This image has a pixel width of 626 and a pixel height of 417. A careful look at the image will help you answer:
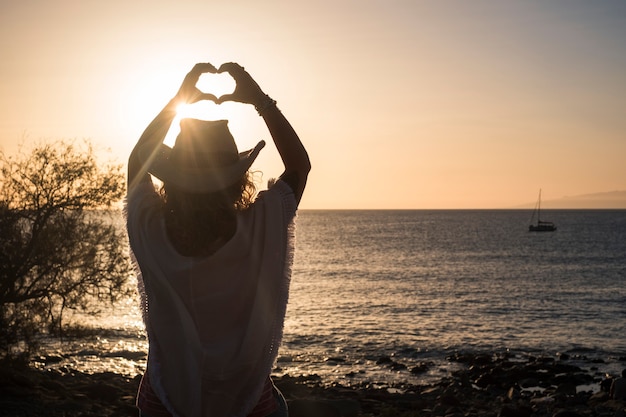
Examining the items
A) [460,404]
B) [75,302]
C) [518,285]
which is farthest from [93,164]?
[518,285]

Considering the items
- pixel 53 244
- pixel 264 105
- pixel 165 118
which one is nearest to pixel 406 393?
pixel 53 244

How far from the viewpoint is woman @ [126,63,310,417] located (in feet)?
9.32

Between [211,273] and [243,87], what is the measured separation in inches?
33.2

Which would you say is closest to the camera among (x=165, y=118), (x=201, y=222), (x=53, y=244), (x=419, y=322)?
(x=201, y=222)

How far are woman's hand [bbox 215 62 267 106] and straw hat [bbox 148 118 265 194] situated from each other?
0.23 m

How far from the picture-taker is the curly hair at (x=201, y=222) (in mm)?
2838

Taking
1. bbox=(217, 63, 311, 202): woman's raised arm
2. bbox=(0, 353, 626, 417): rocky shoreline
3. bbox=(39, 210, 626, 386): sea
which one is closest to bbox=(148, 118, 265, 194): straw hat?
bbox=(217, 63, 311, 202): woman's raised arm

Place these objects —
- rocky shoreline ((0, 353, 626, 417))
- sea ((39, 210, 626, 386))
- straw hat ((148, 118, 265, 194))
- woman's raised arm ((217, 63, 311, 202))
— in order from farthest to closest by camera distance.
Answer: sea ((39, 210, 626, 386)), rocky shoreline ((0, 353, 626, 417)), woman's raised arm ((217, 63, 311, 202)), straw hat ((148, 118, 265, 194))

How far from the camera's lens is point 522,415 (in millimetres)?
17172

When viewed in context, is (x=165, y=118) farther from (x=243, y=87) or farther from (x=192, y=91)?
(x=243, y=87)

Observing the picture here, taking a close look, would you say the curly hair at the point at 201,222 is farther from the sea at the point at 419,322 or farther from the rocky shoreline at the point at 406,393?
the sea at the point at 419,322

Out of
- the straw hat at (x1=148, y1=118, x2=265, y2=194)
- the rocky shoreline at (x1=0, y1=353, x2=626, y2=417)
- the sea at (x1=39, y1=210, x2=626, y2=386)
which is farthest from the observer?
the sea at (x1=39, y1=210, x2=626, y2=386)

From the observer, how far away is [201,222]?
284 centimetres

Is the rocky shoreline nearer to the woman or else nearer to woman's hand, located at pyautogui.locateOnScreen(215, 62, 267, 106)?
the woman
